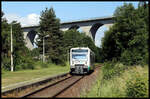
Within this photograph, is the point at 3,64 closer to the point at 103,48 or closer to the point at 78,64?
the point at 78,64

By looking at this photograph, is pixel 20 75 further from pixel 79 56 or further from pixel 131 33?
pixel 131 33

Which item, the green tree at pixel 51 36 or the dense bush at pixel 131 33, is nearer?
the dense bush at pixel 131 33

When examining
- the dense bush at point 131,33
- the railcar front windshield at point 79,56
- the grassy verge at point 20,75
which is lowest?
the grassy verge at point 20,75

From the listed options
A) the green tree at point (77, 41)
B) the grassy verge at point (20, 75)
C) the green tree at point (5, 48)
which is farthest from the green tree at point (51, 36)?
the grassy verge at point (20, 75)

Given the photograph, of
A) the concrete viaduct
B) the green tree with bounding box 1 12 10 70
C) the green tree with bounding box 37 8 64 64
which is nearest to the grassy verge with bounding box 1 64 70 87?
the green tree with bounding box 1 12 10 70

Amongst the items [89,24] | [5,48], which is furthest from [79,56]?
[89,24]

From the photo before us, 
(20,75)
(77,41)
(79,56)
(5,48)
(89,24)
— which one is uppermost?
(89,24)

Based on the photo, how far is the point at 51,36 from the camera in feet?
201

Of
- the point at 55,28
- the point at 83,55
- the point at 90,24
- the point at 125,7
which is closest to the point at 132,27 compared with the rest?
the point at 125,7

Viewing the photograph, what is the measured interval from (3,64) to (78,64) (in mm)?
12343

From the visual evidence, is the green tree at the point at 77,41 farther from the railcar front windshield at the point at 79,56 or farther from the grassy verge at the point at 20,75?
the railcar front windshield at the point at 79,56

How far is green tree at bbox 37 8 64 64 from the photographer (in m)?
60.1

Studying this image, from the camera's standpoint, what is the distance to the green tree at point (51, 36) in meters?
60.1

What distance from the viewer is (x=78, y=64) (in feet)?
94.7
